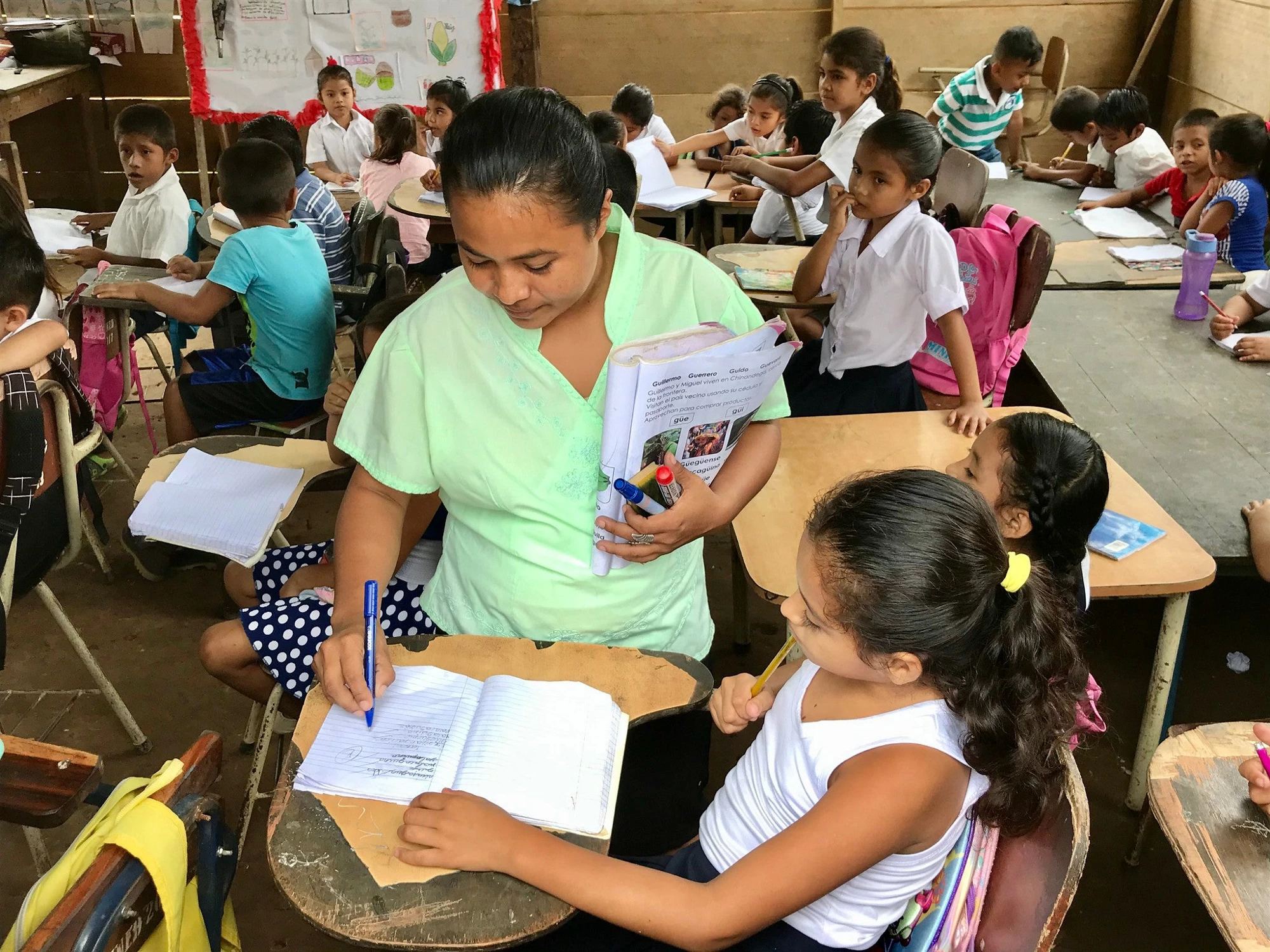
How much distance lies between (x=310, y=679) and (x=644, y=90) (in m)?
4.34

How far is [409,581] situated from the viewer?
1.84m

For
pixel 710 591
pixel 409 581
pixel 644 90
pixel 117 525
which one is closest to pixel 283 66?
pixel 644 90

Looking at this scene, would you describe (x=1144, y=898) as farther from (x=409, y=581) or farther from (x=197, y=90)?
(x=197, y=90)

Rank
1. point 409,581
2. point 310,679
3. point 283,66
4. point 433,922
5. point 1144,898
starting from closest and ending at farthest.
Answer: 1. point 433,922
2. point 310,679
3. point 409,581
4. point 1144,898
5. point 283,66

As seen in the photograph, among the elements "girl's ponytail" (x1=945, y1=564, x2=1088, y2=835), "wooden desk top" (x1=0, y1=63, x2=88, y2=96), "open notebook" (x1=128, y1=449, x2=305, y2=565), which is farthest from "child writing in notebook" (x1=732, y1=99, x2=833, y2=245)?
"wooden desk top" (x1=0, y1=63, x2=88, y2=96)

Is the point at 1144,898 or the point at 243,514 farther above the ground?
the point at 243,514

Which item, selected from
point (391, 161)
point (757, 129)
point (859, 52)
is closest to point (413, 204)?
point (391, 161)

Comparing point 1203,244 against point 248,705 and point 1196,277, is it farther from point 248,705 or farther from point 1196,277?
point 248,705

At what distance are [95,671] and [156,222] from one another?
2.12 meters

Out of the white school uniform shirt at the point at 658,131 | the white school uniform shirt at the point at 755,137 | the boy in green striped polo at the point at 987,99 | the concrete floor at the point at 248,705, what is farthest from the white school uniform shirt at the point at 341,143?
the boy in green striped polo at the point at 987,99

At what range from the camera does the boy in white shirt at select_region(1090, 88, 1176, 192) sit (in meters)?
4.85

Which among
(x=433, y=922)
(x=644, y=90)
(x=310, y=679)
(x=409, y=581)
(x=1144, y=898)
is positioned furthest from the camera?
(x=644, y=90)

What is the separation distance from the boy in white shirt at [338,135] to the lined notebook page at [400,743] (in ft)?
15.5

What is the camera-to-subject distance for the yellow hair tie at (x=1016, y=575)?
1146 millimetres
